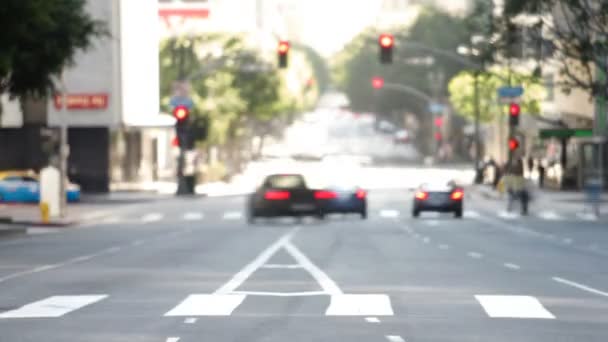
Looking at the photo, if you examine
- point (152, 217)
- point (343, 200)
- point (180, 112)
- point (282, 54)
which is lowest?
point (152, 217)

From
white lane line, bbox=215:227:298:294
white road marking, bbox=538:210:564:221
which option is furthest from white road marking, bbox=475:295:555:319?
white road marking, bbox=538:210:564:221

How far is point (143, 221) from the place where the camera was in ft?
182

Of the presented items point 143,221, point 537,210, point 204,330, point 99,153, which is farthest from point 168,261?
point 99,153

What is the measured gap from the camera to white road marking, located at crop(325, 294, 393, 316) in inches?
674

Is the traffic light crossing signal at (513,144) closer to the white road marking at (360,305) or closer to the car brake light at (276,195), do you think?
the car brake light at (276,195)

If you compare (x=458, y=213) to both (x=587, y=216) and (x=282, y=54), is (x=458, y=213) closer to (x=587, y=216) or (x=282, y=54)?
(x=587, y=216)

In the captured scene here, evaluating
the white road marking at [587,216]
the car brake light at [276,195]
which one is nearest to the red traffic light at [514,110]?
the white road marking at [587,216]

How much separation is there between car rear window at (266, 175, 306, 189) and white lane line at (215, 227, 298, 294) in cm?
712

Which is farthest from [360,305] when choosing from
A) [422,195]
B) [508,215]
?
[508,215]

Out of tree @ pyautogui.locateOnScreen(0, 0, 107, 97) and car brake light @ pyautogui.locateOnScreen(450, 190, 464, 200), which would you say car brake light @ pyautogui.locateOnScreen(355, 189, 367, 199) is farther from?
tree @ pyautogui.locateOnScreen(0, 0, 107, 97)

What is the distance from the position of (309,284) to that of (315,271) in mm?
3299

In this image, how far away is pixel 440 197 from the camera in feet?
177

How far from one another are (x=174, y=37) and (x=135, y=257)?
2508 inches

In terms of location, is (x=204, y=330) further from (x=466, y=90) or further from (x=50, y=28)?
(x=466, y=90)
